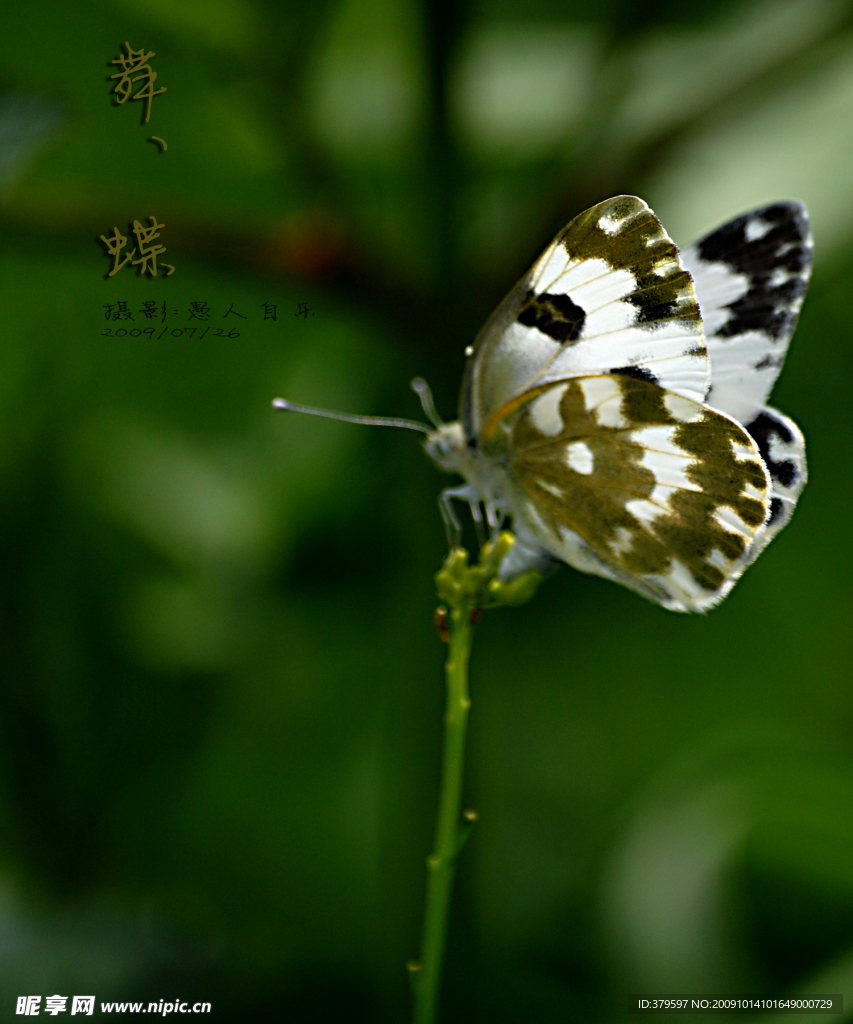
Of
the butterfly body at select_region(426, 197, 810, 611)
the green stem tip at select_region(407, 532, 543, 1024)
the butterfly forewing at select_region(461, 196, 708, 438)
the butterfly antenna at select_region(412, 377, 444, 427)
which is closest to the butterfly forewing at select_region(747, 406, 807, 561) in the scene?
the butterfly body at select_region(426, 197, 810, 611)

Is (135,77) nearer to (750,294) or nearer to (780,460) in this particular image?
(750,294)

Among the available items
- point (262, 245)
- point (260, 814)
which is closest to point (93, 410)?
point (262, 245)

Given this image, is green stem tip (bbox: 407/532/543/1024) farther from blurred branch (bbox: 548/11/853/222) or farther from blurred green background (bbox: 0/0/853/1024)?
blurred branch (bbox: 548/11/853/222)

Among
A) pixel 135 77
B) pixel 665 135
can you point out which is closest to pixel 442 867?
pixel 665 135

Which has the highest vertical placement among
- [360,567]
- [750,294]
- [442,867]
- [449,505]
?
[750,294]

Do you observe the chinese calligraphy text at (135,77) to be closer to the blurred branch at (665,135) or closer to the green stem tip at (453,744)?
the blurred branch at (665,135)

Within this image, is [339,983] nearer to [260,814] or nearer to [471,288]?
[260,814]

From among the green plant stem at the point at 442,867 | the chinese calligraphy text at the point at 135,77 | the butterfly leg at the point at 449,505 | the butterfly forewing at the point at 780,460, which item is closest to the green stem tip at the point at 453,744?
the green plant stem at the point at 442,867
